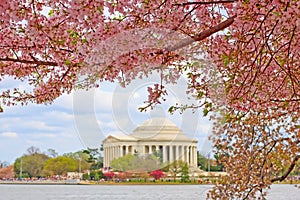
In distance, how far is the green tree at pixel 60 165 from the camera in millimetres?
52000

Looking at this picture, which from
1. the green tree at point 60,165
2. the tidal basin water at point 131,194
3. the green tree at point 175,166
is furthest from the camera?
the green tree at point 60,165

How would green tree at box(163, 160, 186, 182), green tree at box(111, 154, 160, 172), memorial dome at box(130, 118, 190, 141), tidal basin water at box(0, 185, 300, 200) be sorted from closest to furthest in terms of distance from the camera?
memorial dome at box(130, 118, 190, 141) < green tree at box(111, 154, 160, 172) < green tree at box(163, 160, 186, 182) < tidal basin water at box(0, 185, 300, 200)

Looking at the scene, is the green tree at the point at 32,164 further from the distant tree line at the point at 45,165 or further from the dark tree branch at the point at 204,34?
the dark tree branch at the point at 204,34

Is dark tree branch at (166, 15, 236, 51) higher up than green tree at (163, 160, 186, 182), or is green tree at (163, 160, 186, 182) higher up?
dark tree branch at (166, 15, 236, 51)

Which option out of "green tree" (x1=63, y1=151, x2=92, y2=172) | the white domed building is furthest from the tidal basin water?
the white domed building

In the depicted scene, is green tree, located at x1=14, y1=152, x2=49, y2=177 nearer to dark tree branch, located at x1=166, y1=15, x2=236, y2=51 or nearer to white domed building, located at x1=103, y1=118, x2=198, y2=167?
white domed building, located at x1=103, y1=118, x2=198, y2=167

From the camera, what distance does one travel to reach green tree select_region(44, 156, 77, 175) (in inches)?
2047

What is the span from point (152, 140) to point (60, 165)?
49507mm

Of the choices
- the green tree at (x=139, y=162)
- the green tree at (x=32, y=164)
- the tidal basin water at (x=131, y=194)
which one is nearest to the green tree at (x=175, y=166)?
the green tree at (x=139, y=162)

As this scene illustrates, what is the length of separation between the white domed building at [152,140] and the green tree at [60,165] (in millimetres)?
45201

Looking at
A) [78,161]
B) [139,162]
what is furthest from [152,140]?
[78,161]

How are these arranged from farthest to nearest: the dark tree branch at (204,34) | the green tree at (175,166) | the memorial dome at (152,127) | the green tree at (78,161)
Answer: the green tree at (78,161) → the green tree at (175,166) → the memorial dome at (152,127) → the dark tree branch at (204,34)

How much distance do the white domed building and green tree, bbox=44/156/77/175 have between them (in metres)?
45.2

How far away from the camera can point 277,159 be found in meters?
5.20
